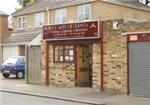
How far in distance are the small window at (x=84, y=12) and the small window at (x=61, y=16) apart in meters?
2.12

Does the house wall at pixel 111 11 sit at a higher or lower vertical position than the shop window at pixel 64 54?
higher

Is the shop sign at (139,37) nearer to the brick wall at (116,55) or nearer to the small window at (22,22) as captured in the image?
the brick wall at (116,55)

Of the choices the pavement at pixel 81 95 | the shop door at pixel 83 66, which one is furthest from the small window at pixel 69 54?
the pavement at pixel 81 95

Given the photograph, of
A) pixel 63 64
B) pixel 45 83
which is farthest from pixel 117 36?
pixel 45 83

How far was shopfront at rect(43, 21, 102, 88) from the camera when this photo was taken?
2028cm

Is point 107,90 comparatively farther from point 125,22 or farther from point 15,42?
point 15,42

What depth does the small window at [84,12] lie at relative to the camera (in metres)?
35.2

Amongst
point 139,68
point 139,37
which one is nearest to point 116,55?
point 139,68

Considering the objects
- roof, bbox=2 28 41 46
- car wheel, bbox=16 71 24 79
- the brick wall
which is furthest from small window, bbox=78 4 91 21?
the brick wall

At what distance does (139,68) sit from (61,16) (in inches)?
871

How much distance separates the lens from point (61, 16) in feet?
127

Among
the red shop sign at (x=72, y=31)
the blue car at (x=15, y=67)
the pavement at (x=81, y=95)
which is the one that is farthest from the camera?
the blue car at (x=15, y=67)

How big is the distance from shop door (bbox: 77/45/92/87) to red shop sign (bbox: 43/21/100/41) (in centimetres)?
94

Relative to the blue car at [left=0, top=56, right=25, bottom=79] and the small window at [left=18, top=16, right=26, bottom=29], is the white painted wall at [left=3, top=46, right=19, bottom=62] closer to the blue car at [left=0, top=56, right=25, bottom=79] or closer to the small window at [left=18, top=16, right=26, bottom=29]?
the small window at [left=18, top=16, right=26, bottom=29]
